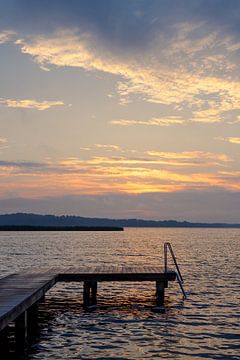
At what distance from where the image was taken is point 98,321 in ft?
65.7

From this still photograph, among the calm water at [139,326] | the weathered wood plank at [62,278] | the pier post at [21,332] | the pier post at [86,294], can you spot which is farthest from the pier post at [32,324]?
the pier post at [86,294]

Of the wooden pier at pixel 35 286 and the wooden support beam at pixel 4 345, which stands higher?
the wooden pier at pixel 35 286

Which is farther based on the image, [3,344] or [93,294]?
[93,294]

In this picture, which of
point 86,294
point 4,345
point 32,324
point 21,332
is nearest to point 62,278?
point 86,294

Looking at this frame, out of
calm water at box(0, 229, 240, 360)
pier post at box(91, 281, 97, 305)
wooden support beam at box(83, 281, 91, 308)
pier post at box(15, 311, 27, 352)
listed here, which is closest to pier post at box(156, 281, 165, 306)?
calm water at box(0, 229, 240, 360)

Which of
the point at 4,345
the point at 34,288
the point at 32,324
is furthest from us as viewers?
the point at 32,324

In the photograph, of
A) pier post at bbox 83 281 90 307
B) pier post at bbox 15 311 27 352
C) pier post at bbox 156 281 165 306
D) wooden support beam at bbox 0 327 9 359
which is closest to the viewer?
wooden support beam at bbox 0 327 9 359

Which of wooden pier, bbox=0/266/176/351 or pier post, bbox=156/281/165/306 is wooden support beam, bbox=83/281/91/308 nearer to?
wooden pier, bbox=0/266/176/351

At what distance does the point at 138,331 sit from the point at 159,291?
5.11 metres

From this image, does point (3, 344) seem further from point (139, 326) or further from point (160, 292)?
point (160, 292)

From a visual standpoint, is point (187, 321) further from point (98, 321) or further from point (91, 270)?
point (91, 270)

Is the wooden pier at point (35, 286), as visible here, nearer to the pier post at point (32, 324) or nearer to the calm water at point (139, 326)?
the pier post at point (32, 324)

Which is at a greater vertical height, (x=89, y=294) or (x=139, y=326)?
(x=89, y=294)

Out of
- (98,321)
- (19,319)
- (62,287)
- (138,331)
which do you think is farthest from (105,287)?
(19,319)
